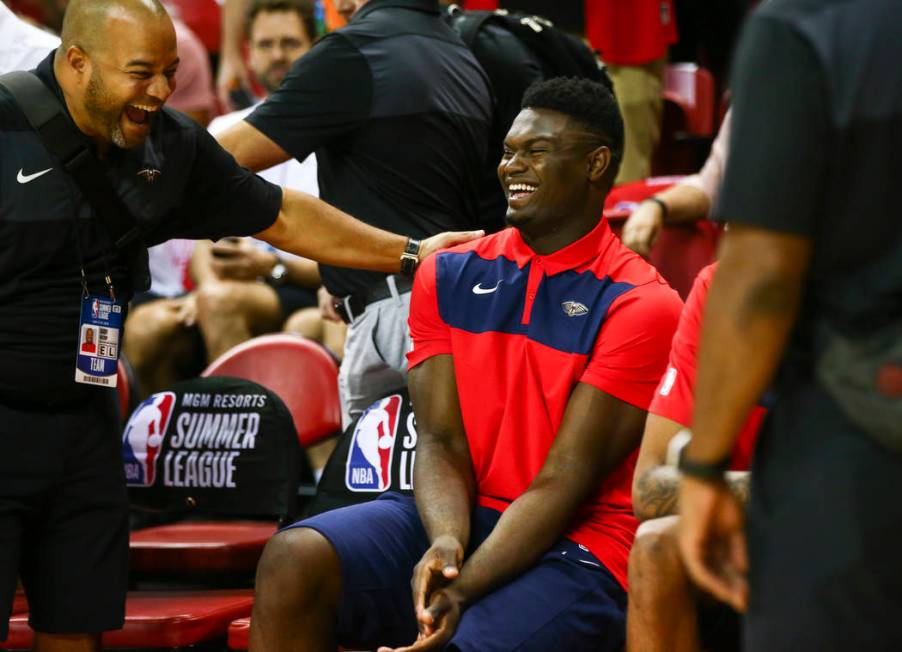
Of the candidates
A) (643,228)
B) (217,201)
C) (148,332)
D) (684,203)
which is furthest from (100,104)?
(148,332)

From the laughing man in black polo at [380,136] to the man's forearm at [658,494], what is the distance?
1138mm

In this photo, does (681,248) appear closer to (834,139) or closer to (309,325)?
(309,325)

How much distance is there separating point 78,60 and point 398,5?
1152mm

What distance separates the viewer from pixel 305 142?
376cm

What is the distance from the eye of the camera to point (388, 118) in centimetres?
379

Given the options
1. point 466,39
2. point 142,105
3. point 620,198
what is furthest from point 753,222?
point 620,198

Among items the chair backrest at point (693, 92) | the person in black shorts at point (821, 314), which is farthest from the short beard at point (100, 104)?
the chair backrest at point (693, 92)

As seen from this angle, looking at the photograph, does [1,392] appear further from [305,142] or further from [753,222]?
[753,222]

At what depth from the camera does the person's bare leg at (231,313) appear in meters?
5.09

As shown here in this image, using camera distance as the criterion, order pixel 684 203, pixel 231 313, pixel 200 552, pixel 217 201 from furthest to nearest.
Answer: pixel 231 313
pixel 684 203
pixel 200 552
pixel 217 201

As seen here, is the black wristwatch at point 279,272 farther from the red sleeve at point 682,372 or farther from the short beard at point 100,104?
the red sleeve at point 682,372

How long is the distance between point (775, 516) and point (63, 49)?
2133 mm

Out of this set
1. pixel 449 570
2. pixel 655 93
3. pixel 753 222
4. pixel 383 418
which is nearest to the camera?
pixel 753 222

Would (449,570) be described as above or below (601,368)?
below
